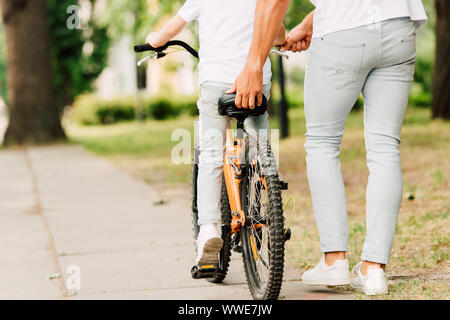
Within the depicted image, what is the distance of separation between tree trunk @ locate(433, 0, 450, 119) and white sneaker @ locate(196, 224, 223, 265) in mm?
10112

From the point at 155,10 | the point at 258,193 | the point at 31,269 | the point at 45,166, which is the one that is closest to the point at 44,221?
the point at 31,269

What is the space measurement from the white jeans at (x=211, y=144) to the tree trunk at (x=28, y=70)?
12.3 m

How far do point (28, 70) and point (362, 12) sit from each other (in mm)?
13042

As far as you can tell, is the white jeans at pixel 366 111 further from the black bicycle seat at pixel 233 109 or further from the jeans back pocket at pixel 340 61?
the black bicycle seat at pixel 233 109

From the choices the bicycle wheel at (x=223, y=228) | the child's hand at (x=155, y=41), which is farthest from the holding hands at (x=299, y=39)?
the bicycle wheel at (x=223, y=228)

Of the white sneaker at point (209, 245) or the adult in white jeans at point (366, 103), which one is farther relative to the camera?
the white sneaker at point (209, 245)

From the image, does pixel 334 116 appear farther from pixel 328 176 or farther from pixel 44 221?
pixel 44 221

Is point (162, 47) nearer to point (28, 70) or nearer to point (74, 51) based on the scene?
point (28, 70)

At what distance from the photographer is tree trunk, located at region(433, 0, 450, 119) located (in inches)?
509

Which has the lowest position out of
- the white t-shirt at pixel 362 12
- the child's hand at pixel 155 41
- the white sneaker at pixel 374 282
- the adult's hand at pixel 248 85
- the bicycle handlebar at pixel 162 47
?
the white sneaker at pixel 374 282

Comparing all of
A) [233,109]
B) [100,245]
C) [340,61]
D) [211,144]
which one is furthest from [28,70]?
[340,61]

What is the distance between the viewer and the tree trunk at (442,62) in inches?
509

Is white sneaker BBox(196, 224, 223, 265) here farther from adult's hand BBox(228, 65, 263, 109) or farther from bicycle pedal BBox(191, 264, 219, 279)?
adult's hand BBox(228, 65, 263, 109)

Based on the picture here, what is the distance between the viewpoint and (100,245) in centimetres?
548
